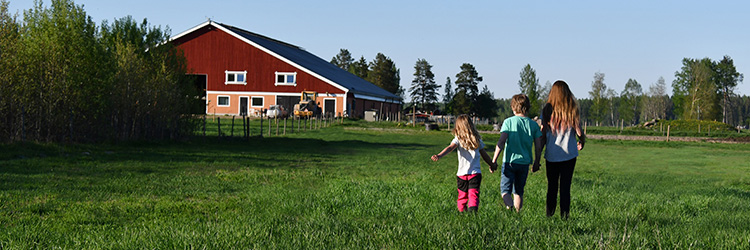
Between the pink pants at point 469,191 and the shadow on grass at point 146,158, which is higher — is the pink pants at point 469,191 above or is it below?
above

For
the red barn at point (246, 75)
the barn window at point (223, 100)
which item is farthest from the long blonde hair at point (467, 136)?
the barn window at point (223, 100)

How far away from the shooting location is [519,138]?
7938 mm

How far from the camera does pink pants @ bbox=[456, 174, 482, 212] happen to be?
797cm

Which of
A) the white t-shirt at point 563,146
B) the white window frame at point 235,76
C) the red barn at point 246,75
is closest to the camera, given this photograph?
the white t-shirt at point 563,146

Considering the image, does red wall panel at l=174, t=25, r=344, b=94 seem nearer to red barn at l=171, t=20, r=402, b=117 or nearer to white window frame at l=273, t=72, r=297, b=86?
red barn at l=171, t=20, r=402, b=117

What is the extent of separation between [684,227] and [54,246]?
625cm

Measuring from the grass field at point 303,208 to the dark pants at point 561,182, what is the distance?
295 mm

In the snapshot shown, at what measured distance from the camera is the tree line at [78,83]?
57.5 feet

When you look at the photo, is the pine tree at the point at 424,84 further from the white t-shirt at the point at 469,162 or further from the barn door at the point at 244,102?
the white t-shirt at the point at 469,162

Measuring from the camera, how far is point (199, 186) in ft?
38.7

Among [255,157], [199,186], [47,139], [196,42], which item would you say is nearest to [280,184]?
[199,186]

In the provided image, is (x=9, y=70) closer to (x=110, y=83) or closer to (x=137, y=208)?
(x=110, y=83)

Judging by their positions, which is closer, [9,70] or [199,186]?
[199,186]

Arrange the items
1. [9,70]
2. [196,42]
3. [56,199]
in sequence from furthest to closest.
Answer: [196,42] < [9,70] < [56,199]
